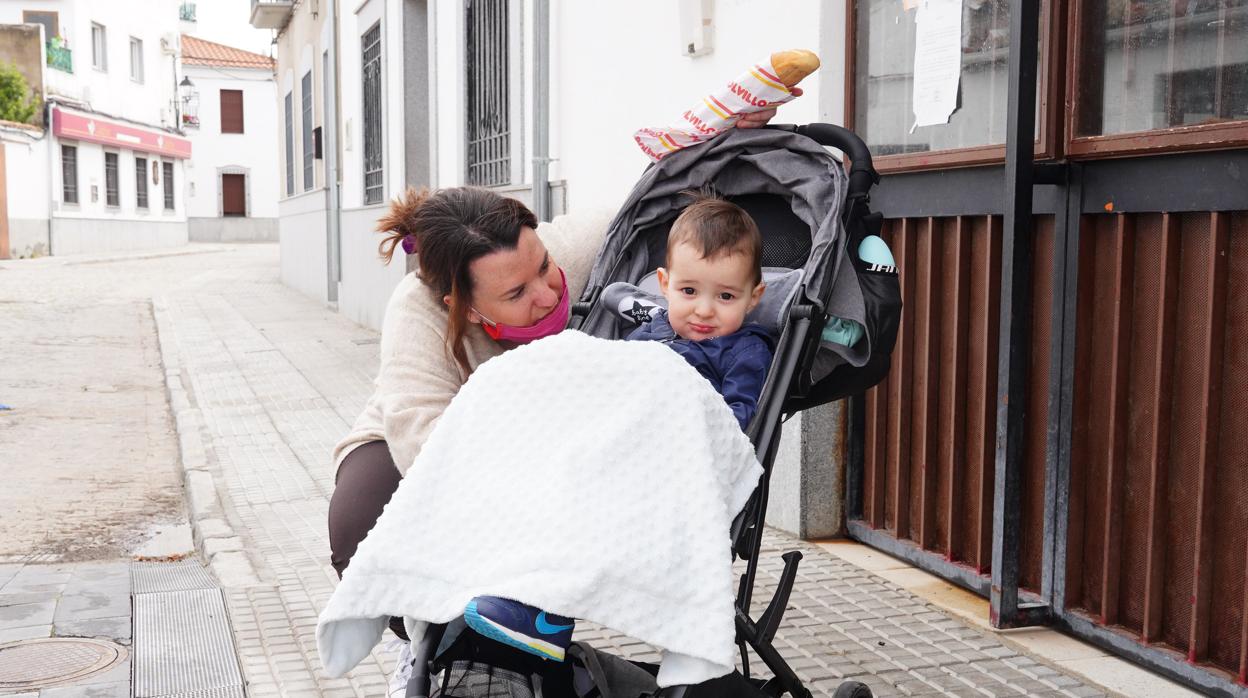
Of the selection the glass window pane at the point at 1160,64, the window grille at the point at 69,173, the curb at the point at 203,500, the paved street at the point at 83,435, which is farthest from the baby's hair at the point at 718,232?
the window grille at the point at 69,173

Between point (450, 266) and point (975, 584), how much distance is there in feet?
7.23

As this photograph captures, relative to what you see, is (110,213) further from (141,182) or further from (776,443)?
(776,443)

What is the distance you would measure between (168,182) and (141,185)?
8.23 feet

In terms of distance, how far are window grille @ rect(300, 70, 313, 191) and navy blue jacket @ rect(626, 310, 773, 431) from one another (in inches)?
690

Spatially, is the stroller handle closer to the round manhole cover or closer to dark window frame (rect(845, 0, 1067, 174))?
dark window frame (rect(845, 0, 1067, 174))

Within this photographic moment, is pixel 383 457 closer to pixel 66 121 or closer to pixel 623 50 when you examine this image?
pixel 623 50

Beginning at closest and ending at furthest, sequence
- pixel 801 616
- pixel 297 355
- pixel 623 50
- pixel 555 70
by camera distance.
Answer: pixel 801 616
pixel 623 50
pixel 555 70
pixel 297 355

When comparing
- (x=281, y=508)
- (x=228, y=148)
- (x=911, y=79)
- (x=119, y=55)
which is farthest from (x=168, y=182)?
(x=911, y=79)

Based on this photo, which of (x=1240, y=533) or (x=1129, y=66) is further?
(x=1129, y=66)

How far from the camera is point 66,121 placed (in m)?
33.2

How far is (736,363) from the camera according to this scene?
2.53 meters

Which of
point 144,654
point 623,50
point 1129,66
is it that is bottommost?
point 144,654

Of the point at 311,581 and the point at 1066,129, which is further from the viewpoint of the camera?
the point at 311,581

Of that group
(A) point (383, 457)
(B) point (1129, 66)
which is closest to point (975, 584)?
(B) point (1129, 66)
